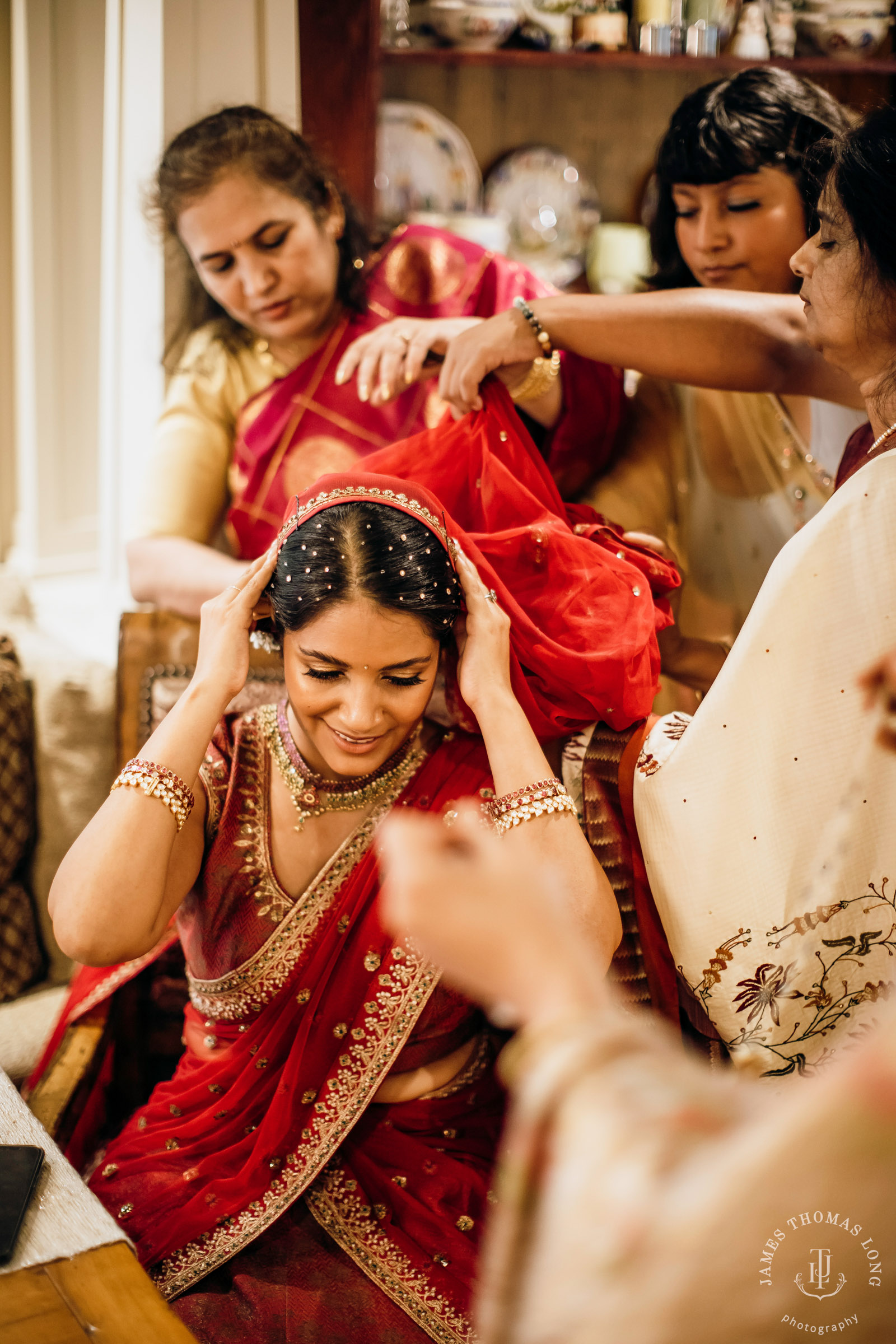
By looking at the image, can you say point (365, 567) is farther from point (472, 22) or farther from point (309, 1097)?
point (472, 22)

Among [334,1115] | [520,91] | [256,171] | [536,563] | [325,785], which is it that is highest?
[520,91]

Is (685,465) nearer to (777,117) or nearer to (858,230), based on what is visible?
(777,117)

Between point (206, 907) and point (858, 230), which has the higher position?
point (858, 230)

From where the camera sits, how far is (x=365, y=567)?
1.15m

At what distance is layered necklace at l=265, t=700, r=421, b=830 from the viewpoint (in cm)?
128

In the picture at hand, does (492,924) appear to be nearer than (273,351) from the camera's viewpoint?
Yes

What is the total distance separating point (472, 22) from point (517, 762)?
5.86 feet

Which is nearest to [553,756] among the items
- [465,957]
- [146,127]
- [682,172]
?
[465,957]

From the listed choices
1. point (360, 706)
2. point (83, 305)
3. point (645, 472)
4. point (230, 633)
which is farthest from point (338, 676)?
point (83, 305)

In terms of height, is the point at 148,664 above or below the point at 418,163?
below

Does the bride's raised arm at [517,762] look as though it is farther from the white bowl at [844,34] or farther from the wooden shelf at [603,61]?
the white bowl at [844,34]

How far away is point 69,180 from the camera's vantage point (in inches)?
104

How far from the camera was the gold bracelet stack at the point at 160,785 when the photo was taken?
1150 millimetres

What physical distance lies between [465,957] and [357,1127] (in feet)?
2.91
